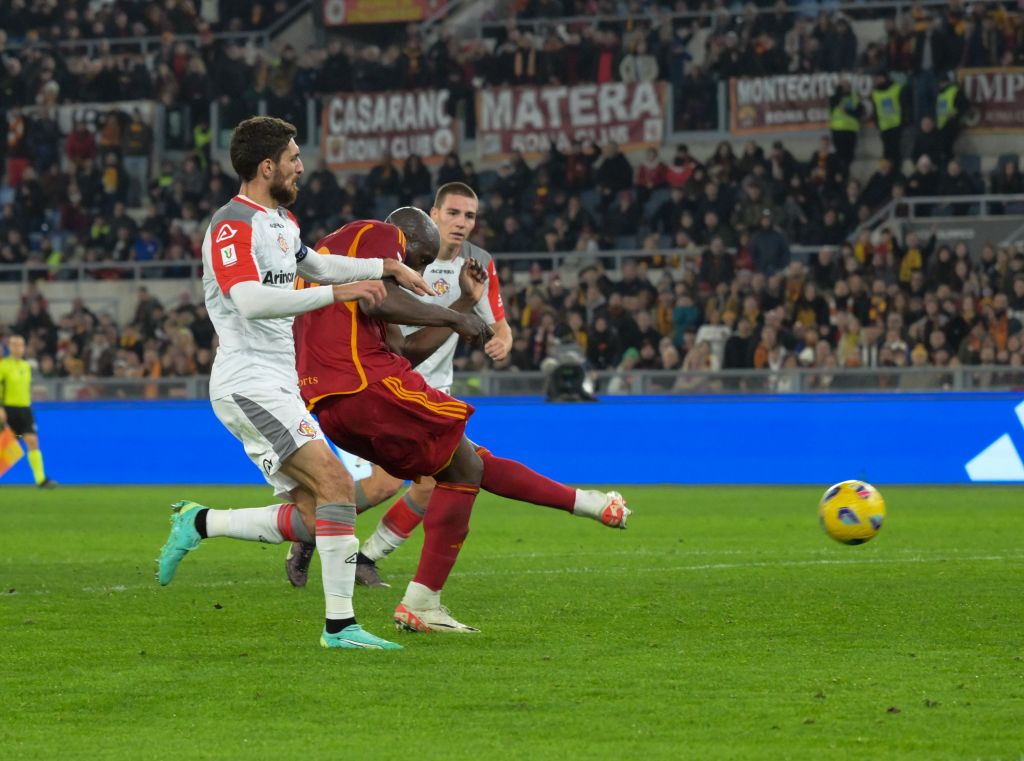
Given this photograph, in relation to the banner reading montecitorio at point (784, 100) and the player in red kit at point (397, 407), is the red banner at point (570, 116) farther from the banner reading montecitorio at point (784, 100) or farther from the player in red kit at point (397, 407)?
the player in red kit at point (397, 407)

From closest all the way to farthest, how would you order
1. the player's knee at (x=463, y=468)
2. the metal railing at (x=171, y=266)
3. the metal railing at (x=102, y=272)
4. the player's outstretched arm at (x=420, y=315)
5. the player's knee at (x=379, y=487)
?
the player's outstretched arm at (x=420, y=315) → the player's knee at (x=463, y=468) → the player's knee at (x=379, y=487) → the metal railing at (x=171, y=266) → the metal railing at (x=102, y=272)

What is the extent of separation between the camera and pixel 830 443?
18.6 metres

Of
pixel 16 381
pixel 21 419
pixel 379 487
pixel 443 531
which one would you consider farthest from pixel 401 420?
pixel 16 381

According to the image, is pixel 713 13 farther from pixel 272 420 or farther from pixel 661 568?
pixel 272 420

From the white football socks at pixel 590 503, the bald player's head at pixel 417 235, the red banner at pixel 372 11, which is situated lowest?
the white football socks at pixel 590 503

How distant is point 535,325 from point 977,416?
6761 millimetres

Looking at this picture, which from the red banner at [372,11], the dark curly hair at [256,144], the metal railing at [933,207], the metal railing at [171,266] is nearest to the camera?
the dark curly hair at [256,144]

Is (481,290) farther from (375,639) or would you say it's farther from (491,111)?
(491,111)

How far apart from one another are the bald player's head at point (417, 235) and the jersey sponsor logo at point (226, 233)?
3.15 ft

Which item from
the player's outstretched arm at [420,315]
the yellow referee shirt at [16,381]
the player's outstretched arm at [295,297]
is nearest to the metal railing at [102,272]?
the yellow referee shirt at [16,381]

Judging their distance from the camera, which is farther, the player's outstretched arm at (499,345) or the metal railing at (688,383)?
the metal railing at (688,383)

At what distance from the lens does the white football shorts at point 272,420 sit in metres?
7.45

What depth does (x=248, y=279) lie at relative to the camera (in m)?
7.02

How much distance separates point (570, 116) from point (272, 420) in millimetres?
20840
